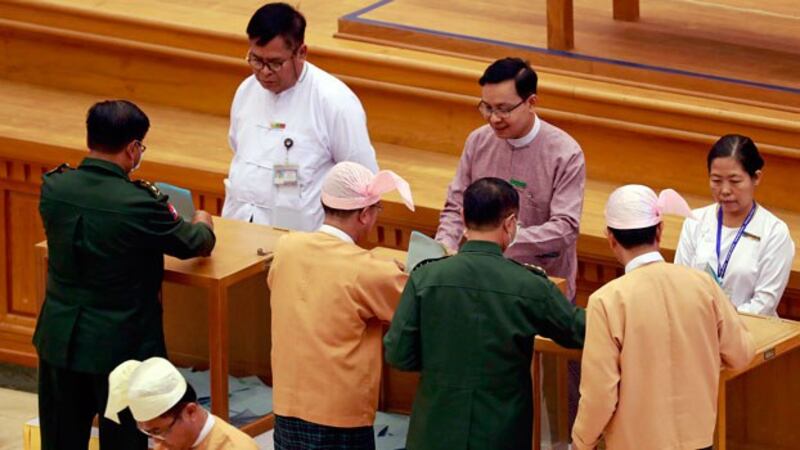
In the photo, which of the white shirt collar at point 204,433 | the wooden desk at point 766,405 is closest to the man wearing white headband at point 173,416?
the white shirt collar at point 204,433

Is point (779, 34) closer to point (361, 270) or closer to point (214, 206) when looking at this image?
point (214, 206)

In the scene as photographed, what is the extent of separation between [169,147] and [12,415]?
1.18 meters

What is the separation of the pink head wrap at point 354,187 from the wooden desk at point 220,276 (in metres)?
0.57

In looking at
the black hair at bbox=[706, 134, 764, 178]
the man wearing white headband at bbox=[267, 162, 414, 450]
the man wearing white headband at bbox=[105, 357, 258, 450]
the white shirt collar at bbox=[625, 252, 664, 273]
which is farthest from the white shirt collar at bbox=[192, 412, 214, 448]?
the black hair at bbox=[706, 134, 764, 178]

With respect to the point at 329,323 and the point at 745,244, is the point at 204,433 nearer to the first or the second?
the point at 329,323

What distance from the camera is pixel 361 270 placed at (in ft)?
17.5

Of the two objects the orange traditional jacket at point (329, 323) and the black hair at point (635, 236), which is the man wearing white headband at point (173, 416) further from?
the black hair at point (635, 236)

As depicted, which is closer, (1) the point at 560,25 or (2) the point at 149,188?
(2) the point at 149,188

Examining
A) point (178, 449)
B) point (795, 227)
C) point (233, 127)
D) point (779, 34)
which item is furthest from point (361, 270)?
point (779, 34)

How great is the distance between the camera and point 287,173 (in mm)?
6297

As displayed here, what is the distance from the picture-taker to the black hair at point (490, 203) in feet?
16.6

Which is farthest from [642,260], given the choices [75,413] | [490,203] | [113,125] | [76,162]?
[76,162]

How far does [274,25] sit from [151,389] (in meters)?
1.48

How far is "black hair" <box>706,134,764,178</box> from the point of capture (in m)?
5.64
